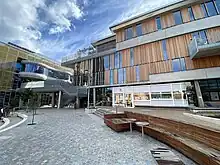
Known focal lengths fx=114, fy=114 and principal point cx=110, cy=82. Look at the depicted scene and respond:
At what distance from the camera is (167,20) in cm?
1664

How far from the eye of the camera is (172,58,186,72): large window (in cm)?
1462

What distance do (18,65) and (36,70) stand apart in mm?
3620

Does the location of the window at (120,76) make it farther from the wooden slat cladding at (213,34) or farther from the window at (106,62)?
the wooden slat cladding at (213,34)

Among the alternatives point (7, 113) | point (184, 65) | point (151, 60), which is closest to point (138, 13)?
point (151, 60)

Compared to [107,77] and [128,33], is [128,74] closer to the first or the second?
[107,77]

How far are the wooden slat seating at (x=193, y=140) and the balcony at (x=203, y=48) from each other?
1132cm

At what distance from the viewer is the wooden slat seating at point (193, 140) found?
276cm

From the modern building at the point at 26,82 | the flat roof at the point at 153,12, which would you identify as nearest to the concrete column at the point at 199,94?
the flat roof at the point at 153,12

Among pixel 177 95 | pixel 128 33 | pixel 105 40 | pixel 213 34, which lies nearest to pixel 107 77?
pixel 128 33

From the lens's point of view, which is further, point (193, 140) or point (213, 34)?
point (213, 34)

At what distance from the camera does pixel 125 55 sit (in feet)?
62.4

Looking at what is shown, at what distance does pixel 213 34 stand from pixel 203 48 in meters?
4.32

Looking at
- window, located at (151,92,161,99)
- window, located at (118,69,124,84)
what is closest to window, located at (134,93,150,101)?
window, located at (151,92,161,99)

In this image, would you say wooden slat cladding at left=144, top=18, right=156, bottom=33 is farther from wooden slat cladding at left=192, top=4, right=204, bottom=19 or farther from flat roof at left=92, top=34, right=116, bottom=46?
flat roof at left=92, top=34, right=116, bottom=46
